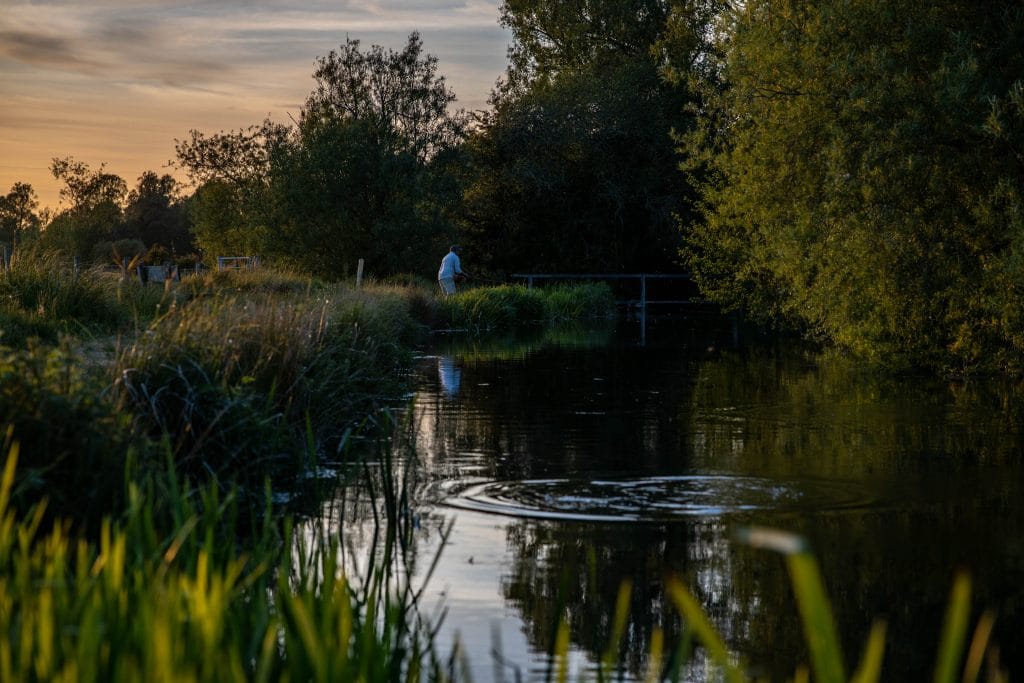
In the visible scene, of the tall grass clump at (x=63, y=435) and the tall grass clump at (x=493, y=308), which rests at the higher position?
the tall grass clump at (x=493, y=308)

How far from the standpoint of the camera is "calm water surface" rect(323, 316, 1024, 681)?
6.25 meters

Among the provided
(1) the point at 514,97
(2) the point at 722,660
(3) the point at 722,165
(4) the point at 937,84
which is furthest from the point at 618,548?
(1) the point at 514,97

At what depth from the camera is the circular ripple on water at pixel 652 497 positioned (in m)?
8.91

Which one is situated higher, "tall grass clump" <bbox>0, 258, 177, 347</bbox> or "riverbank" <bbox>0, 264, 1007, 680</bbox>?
"tall grass clump" <bbox>0, 258, 177, 347</bbox>

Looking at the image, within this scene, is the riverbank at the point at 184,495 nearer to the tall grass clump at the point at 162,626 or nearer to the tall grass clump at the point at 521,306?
the tall grass clump at the point at 162,626

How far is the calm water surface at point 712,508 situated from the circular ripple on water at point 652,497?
28mm

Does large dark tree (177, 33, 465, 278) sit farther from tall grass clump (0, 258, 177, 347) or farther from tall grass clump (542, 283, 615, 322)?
tall grass clump (0, 258, 177, 347)

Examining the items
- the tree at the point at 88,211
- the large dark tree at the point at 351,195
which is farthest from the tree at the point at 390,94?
the tree at the point at 88,211

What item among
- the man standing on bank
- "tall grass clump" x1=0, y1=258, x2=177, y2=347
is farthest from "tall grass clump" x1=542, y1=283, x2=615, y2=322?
"tall grass clump" x1=0, y1=258, x2=177, y2=347

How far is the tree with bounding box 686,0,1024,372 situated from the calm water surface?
1409 mm

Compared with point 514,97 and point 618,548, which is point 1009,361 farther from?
point 514,97

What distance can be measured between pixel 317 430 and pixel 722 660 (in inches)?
354

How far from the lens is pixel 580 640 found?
19.9 ft

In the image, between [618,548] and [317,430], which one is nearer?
[618,548]
